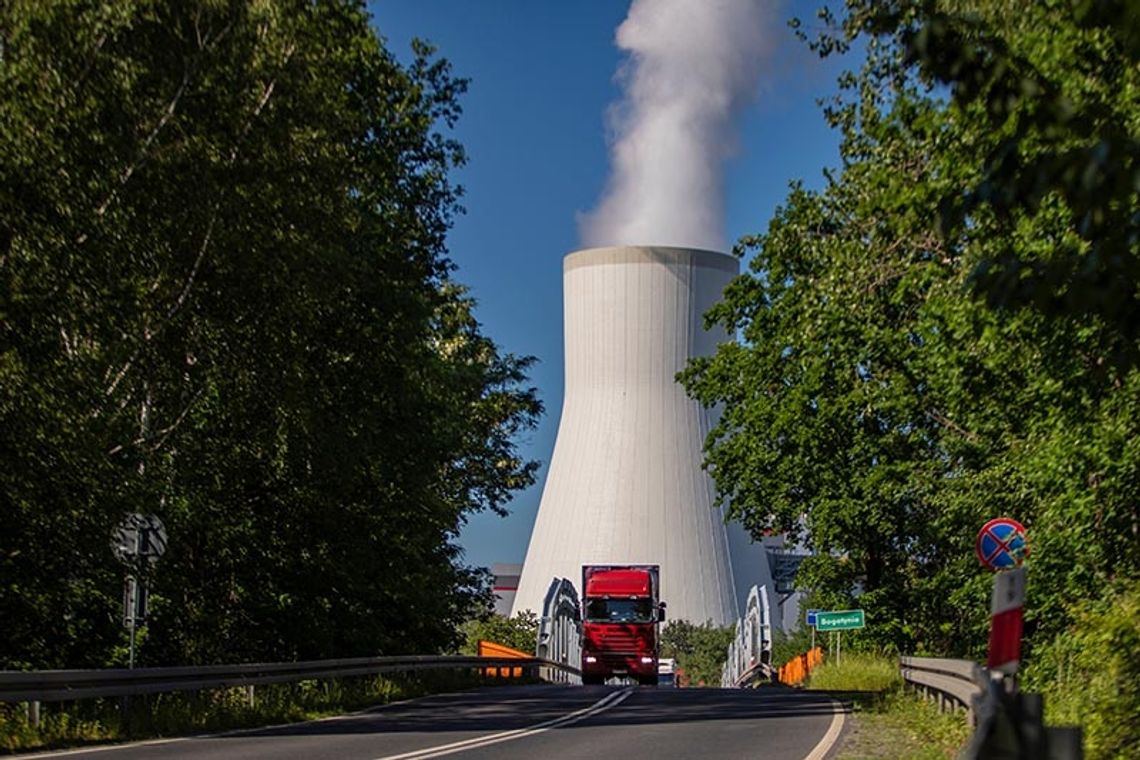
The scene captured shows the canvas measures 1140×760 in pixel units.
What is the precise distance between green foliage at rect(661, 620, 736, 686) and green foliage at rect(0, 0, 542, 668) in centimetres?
5551

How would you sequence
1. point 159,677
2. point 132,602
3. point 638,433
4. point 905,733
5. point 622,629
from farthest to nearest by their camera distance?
point 638,433, point 622,629, point 132,602, point 159,677, point 905,733

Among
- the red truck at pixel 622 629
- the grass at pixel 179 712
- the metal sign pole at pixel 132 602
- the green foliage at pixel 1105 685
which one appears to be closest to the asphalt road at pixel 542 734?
the grass at pixel 179 712

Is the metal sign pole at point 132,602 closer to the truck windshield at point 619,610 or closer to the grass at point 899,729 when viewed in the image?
the grass at point 899,729

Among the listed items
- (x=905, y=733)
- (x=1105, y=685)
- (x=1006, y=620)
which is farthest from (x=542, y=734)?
(x=1006, y=620)

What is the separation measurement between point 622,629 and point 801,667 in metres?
8.87

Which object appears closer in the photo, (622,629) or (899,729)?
(899,729)

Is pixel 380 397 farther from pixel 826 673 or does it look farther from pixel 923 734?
pixel 826 673

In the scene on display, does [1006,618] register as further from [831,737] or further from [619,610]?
[619,610]

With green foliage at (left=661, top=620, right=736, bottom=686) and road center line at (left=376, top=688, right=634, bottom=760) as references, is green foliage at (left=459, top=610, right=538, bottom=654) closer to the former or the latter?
green foliage at (left=661, top=620, right=736, bottom=686)

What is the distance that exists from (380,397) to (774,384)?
52.7 feet

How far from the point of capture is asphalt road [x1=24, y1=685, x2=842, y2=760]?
12.9 m

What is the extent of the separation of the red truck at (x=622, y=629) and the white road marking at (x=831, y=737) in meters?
24.1

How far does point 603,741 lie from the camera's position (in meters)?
14.5

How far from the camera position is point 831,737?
1528cm
